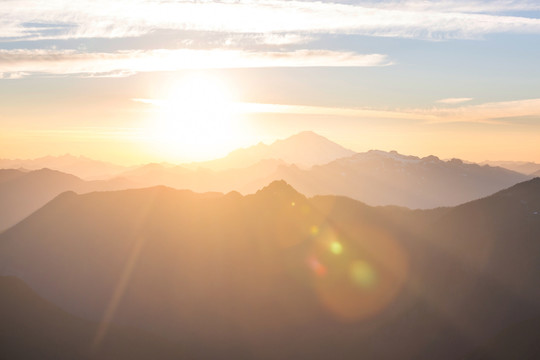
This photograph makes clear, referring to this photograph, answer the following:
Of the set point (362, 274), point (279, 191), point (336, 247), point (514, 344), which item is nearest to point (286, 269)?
point (336, 247)

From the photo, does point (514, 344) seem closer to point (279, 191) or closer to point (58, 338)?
point (279, 191)

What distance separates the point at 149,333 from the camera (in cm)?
10831

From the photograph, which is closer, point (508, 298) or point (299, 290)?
point (508, 298)

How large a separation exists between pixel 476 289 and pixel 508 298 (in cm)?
757

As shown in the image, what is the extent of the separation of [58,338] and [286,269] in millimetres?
62718

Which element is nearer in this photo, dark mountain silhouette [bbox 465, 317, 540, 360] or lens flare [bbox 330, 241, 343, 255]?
dark mountain silhouette [bbox 465, 317, 540, 360]

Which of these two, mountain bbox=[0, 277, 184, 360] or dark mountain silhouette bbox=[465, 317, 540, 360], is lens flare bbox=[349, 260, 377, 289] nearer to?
dark mountain silhouette bbox=[465, 317, 540, 360]

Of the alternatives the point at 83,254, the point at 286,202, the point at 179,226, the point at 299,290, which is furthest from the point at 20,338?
the point at 286,202

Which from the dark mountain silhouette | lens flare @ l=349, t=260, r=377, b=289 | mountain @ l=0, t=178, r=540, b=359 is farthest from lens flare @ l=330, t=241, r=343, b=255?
the dark mountain silhouette

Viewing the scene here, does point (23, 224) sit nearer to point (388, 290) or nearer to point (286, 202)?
point (286, 202)

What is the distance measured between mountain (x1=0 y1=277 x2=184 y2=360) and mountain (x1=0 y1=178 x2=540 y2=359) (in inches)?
150

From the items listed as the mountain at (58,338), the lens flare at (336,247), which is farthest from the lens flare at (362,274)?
the mountain at (58,338)

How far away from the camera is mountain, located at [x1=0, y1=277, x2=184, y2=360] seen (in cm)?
9981

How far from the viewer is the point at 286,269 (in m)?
129
